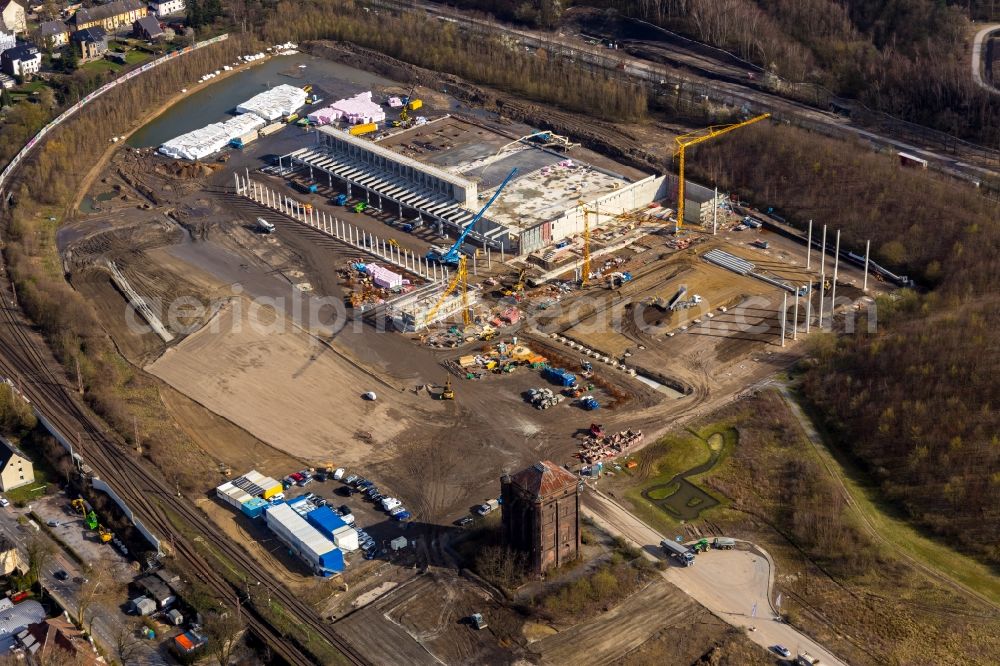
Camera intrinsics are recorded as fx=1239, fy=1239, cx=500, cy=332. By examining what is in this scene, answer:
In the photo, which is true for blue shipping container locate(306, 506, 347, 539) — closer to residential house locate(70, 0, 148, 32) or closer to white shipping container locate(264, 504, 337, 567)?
white shipping container locate(264, 504, 337, 567)

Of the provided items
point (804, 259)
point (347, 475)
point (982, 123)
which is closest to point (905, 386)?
point (804, 259)

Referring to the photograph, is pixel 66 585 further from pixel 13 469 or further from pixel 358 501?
pixel 358 501

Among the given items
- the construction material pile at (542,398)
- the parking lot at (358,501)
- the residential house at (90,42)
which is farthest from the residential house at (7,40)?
the parking lot at (358,501)

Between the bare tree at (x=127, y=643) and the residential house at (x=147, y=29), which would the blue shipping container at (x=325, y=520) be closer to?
the bare tree at (x=127, y=643)

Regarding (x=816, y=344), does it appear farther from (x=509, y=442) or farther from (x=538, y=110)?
(x=538, y=110)

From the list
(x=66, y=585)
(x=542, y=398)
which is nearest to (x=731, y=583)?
(x=542, y=398)

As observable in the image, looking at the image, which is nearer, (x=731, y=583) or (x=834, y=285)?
(x=731, y=583)
